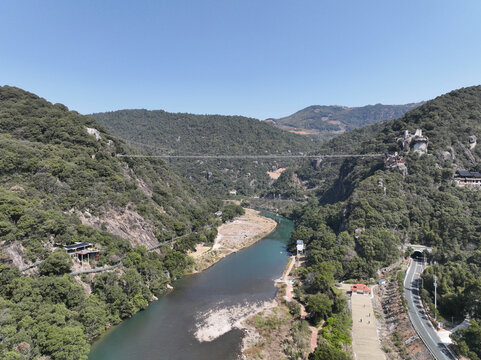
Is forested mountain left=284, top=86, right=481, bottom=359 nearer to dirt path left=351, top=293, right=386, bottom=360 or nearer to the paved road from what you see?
the paved road

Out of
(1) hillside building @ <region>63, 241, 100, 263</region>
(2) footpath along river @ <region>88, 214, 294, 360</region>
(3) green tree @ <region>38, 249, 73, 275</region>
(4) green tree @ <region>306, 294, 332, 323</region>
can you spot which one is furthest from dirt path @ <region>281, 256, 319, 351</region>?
(3) green tree @ <region>38, 249, 73, 275</region>

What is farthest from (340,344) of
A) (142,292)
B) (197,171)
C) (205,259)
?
(197,171)

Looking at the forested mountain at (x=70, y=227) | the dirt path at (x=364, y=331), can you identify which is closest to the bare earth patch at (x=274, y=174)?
the forested mountain at (x=70, y=227)

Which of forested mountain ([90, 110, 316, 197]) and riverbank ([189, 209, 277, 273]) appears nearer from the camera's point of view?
riverbank ([189, 209, 277, 273])

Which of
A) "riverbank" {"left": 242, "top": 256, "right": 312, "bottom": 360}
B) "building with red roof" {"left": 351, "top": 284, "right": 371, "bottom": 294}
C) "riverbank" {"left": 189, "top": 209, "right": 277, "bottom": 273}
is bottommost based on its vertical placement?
"riverbank" {"left": 189, "top": 209, "right": 277, "bottom": 273}

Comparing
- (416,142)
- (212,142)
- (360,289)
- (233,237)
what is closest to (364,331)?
(360,289)

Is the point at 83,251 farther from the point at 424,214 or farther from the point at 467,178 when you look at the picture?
the point at 467,178

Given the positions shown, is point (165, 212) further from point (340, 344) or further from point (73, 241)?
point (340, 344)
